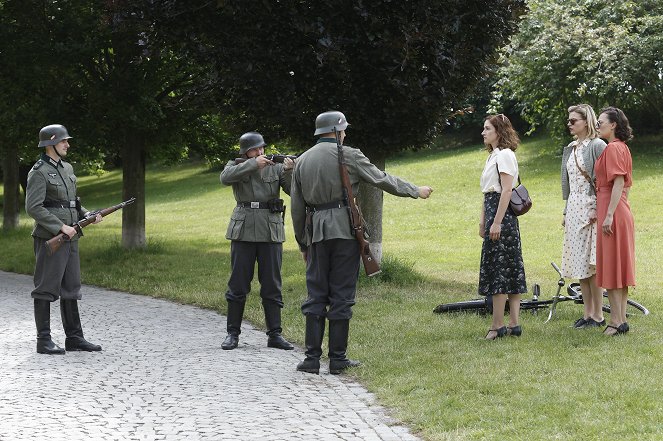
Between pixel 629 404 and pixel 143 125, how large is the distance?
12823mm

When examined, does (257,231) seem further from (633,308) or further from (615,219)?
(633,308)

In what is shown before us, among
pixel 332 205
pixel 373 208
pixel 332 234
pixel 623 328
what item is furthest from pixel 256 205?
pixel 373 208

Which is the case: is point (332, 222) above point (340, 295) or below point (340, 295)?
above

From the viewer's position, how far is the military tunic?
32.0 feet

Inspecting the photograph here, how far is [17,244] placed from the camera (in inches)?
934

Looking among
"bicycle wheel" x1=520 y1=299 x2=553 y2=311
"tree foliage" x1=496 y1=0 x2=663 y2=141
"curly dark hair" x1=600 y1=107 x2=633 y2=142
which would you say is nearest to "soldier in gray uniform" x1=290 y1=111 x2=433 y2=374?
"curly dark hair" x1=600 y1=107 x2=633 y2=142

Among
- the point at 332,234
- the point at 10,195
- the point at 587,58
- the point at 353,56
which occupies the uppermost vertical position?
the point at 587,58

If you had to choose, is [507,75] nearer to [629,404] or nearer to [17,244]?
[17,244]

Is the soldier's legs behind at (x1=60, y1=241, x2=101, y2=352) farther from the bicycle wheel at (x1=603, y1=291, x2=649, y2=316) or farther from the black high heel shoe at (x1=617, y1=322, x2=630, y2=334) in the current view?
the bicycle wheel at (x1=603, y1=291, x2=649, y2=316)

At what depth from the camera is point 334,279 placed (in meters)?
8.60

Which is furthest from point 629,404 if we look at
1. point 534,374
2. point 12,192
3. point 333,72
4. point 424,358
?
point 12,192

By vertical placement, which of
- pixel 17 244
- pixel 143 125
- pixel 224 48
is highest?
pixel 224 48

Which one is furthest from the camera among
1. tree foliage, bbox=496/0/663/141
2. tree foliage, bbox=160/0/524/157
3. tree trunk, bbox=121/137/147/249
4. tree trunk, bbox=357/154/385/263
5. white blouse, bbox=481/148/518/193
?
tree foliage, bbox=496/0/663/141

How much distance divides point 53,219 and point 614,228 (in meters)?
5.48
